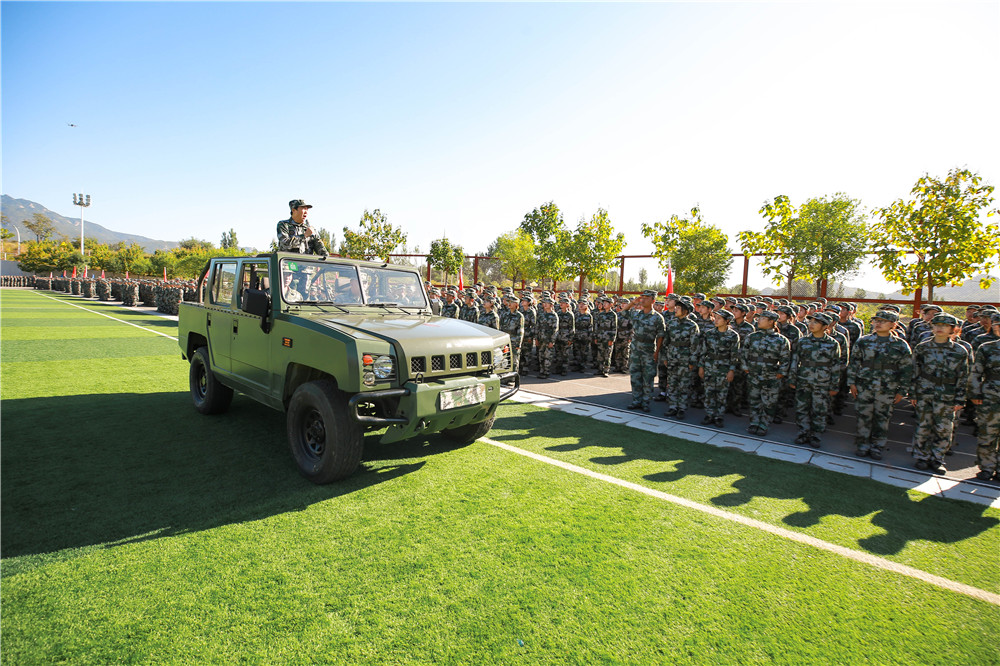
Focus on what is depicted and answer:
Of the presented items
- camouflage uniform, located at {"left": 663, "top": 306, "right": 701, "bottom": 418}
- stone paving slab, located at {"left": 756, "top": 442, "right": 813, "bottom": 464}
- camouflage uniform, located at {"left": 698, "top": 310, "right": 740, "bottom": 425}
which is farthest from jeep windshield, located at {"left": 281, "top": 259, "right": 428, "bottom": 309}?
stone paving slab, located at {"left": 756, "top": 442, "right": 813, "bottom": 464}

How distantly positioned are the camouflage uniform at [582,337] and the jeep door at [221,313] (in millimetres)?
7857

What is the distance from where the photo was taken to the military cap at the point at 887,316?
20.2 feet

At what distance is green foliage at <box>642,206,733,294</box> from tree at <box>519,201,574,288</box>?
16.4ft

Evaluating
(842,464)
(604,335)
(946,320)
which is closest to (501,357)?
(842,464)

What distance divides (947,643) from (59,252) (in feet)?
292

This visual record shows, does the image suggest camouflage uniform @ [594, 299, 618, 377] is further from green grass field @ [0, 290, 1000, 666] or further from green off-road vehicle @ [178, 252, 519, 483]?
green off-road vehicle @ [178, 252, 519, 483]

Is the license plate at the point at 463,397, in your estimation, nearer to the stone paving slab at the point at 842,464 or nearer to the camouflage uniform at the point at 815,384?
the stone paving slab at the point at 842,464

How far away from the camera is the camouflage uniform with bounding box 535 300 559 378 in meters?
10.8

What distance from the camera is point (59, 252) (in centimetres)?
6462

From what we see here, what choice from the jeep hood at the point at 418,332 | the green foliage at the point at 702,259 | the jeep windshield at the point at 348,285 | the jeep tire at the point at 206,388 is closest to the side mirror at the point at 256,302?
the jeep windshield at the point at 348,285

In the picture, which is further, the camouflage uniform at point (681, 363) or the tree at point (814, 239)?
the tree at point (814, 239)

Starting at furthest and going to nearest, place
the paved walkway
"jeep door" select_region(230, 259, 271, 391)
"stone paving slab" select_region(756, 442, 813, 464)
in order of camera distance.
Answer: "stone paving slab" select_region(756, 442, 813, 464)
the paved walkway
"jeep door" select_region(230, 259, 271, 391)

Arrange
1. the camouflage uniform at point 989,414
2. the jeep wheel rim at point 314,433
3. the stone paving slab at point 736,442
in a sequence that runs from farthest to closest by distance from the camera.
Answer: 1. the stone paving slab at point 736,442
2. the camouflage uniform at point 989,414
3. the jeep wheel rim at point 314,433

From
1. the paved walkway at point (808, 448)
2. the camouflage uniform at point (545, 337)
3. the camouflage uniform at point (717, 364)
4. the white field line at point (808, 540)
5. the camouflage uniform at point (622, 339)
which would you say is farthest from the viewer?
the camouflage uniform at point (622, 339)
